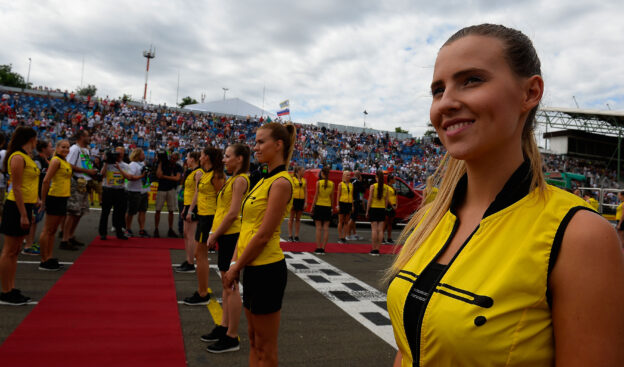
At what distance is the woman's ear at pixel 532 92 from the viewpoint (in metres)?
0.97

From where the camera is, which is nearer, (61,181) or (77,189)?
(61,181)

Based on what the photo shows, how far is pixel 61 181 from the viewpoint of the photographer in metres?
5.73

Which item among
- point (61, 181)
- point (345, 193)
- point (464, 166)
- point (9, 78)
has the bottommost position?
point (61, 181)

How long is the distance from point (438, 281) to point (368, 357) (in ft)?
9.29

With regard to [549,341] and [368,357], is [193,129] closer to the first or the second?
[368,357]

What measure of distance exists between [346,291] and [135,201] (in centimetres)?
563

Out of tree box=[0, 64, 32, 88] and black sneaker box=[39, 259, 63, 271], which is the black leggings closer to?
black sneaker box=[39, 259, 63, 271]

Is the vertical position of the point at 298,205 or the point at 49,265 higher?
the point at 298,205

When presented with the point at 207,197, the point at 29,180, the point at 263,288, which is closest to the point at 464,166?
the point at 263,288

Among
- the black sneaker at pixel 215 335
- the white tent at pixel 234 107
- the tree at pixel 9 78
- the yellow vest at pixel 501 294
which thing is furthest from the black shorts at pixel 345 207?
the tree at pixel 9 78

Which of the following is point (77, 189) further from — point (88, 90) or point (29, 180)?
point (88, 90)

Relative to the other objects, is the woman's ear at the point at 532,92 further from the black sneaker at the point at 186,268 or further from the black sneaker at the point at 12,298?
the black sneaker at the point at 186,268

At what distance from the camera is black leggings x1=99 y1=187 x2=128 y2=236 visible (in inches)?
304

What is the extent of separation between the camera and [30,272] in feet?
17.8
